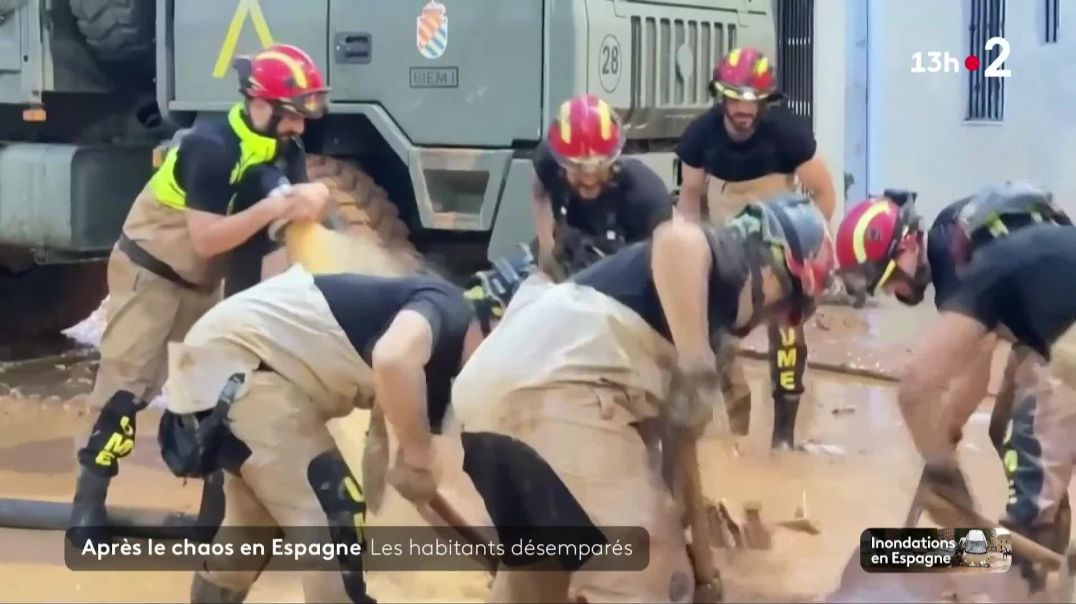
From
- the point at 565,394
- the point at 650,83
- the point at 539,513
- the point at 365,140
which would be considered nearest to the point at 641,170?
the point at 565,394

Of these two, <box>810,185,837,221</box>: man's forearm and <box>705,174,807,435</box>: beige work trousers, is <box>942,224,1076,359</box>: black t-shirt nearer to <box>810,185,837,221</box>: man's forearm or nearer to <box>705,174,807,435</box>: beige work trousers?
<box>810,185,837,221</box>: man's forearm

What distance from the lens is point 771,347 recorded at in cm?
292

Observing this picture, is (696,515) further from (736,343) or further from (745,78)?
(745,78)

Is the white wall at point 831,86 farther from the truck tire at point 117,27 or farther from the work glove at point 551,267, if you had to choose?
the truck tire at point 117,27

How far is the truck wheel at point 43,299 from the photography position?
4.53 metres

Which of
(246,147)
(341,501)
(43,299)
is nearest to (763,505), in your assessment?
(341,501)

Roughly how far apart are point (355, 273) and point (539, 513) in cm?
48

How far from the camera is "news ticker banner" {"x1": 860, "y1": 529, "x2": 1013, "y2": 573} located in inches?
91.0

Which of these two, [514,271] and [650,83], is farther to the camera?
[650,83]

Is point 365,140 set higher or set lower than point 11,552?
higher

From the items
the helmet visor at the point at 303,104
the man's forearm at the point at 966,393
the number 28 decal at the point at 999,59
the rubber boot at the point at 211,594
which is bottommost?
the rubber boot at the point at 211,594

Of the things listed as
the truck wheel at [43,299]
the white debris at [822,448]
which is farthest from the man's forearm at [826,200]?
the truck wheel at [43,299]

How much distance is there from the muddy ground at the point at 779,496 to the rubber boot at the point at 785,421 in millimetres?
27

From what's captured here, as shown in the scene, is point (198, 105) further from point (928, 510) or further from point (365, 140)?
point (928, 510)
